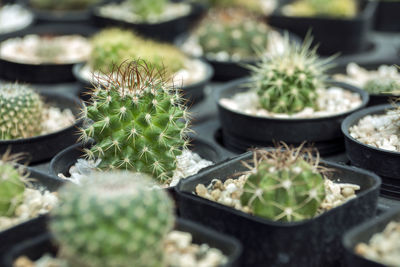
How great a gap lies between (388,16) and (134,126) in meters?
4.42

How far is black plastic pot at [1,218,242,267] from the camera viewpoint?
1.92 m

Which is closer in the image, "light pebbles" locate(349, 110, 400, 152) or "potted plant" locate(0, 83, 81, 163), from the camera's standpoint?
"light pebbles" locate(349, 110, 400, 152)

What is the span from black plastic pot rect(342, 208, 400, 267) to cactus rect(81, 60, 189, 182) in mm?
997

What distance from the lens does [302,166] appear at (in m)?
2.28

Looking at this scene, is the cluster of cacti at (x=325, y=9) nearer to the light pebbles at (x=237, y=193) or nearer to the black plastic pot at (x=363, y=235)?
the light pebbles at (x=237, y=193)

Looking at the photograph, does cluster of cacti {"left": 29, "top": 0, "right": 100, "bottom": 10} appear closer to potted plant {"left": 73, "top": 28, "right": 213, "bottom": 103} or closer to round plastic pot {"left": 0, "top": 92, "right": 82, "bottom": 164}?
potted plant {"left": 73, "top": 28, "right": 213, "bottom": 103}

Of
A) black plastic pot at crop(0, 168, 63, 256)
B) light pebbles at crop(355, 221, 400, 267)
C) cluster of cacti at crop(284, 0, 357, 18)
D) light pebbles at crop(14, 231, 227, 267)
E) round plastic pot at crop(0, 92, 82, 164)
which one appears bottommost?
round plastic pot at crop(0, 92, 82, 164)

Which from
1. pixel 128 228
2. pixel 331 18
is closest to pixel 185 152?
pixel 128 228

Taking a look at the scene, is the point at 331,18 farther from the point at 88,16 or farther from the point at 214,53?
the point at 88,16

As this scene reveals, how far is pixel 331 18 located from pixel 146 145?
3.24 metres

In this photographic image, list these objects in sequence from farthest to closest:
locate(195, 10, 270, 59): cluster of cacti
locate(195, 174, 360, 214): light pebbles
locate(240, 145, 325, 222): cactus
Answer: locate(195, 10, 270, 59): cluster of cacti, locate(195, 174, 360, 214): light pebbles, locate(240, 145, 325, 222): cactus

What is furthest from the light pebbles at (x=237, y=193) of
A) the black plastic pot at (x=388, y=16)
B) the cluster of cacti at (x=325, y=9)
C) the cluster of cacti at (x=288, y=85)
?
the black plastic pot at (x=388, y=16)

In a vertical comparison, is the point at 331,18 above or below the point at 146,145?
above

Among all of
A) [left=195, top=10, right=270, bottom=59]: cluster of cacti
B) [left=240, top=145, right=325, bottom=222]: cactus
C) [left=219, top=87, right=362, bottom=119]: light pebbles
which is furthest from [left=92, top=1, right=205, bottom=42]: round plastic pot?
[left=240, top=145, right=325, bottom=222]: cactus
